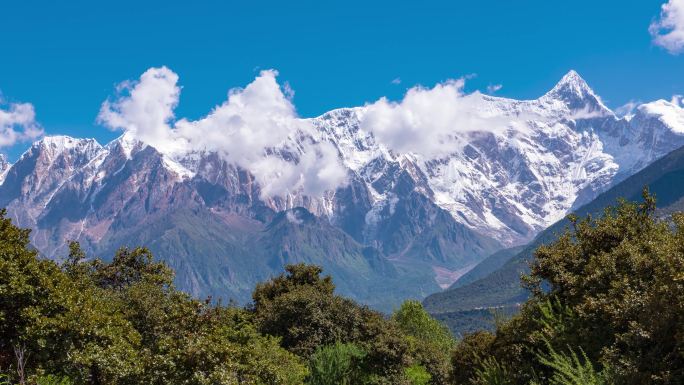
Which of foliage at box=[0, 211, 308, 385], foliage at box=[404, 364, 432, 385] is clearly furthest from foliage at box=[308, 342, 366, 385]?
foliage at box=[0, 211, 308, 385]

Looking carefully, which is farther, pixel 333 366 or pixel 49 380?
pixel 333 366

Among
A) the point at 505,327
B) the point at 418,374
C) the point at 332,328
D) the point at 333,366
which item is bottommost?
the point at 505,327

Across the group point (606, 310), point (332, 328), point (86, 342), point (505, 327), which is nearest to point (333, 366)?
point (332, 328)

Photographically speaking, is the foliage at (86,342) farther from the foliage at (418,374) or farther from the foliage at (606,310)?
the foliage at (418,374)

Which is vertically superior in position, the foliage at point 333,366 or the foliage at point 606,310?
the foliage at point 333,366

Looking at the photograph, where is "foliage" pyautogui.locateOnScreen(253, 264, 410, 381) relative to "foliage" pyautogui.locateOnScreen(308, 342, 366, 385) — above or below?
above

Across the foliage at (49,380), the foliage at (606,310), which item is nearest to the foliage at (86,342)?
the foliage at (49,380)

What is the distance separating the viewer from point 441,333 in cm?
14038

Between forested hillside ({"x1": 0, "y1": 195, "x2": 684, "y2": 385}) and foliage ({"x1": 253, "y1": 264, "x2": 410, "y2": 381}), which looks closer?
forested hillside ({"x1": 0, "y1": 195, "x2": 684, "y2": 385})

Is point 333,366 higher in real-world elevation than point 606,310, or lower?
higher

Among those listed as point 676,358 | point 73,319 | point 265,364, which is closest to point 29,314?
point 73,319

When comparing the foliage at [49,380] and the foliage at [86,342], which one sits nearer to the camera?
the foliage at [49,380]

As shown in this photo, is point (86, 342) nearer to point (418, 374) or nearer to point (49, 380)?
point (49, 380)

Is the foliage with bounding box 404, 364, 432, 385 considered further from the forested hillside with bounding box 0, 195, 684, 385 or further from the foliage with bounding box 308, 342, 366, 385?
the forested hillside with bounding box 0, 195, 684, 385
